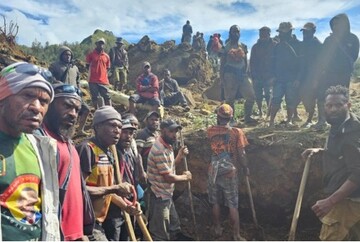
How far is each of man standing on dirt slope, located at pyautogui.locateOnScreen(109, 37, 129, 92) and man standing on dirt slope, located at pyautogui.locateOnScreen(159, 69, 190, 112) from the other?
177cm

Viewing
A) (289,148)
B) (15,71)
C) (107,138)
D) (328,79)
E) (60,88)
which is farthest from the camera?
(289,148)

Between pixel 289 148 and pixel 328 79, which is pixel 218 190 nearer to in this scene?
pixel 289 148

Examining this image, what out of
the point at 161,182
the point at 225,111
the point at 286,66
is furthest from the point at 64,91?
the point at 286,66

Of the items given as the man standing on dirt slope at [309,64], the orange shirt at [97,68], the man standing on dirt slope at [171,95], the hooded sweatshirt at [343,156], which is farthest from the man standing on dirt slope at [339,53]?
the man standing on dirt slope at [171,95]

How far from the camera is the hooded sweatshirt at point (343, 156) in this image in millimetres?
3346

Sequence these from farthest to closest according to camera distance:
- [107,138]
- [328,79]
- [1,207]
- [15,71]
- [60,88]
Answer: [328,79] < [107,138] < [60,88] < [15,71] < [1,207]

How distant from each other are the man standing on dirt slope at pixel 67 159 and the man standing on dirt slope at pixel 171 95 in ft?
27.2

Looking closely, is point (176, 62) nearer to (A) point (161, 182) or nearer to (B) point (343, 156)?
(A) point (161, 182)

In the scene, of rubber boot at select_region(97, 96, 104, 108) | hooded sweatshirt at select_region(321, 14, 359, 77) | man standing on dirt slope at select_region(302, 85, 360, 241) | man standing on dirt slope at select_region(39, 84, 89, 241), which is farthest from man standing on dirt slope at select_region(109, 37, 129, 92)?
man standing on dirt slope at select_region(39, 84, 89, 241)

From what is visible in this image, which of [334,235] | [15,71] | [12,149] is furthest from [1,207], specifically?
[334,235]

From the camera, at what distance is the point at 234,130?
5508mm

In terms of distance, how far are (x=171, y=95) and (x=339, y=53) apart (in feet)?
20.8

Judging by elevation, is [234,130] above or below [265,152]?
above

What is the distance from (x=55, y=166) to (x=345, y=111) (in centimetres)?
288
